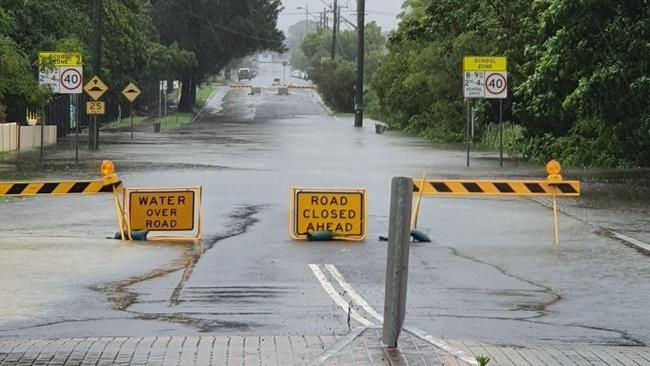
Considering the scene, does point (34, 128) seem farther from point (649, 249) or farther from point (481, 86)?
point (649, 249)

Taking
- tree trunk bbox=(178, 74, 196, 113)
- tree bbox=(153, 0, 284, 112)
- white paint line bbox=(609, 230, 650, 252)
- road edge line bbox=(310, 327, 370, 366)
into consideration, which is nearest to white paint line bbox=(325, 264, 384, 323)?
road edge line bbox=(310, 327, 370, 366)

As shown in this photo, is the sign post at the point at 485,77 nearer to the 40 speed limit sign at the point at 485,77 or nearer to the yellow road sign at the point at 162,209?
the 40 speed limit sign at the point at 485,77

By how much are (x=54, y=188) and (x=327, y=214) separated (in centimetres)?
348

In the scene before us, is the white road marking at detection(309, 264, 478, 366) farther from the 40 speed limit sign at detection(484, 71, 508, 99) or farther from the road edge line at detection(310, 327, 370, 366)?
the 40 speed limit sign at detection(484, 71, 508, 99)

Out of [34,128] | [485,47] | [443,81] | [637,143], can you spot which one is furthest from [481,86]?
[443,81]

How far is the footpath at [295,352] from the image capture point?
344 inches

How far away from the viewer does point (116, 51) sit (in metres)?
65.5

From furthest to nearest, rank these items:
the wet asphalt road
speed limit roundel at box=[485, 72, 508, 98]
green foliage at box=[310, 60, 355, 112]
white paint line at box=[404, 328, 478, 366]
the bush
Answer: green foliage at box=[310, 60, 355, 112], speed limit roundel at box=[485, 72, 508, 98], the bush, the wet asphalt road, white paint line at box=[404, 328, 478, 366]

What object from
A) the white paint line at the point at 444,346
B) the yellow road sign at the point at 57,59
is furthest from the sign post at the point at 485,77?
the white paint line at the point at 444,346

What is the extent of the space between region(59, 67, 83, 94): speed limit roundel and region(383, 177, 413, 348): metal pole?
29398mm

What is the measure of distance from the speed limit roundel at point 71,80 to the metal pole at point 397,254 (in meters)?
29.4

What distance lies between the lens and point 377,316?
11.2 meters

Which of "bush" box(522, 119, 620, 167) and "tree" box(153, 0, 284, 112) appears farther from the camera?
"tree" box(153, 0, 284, 112)

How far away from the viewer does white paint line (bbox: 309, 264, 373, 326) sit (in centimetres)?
1091
